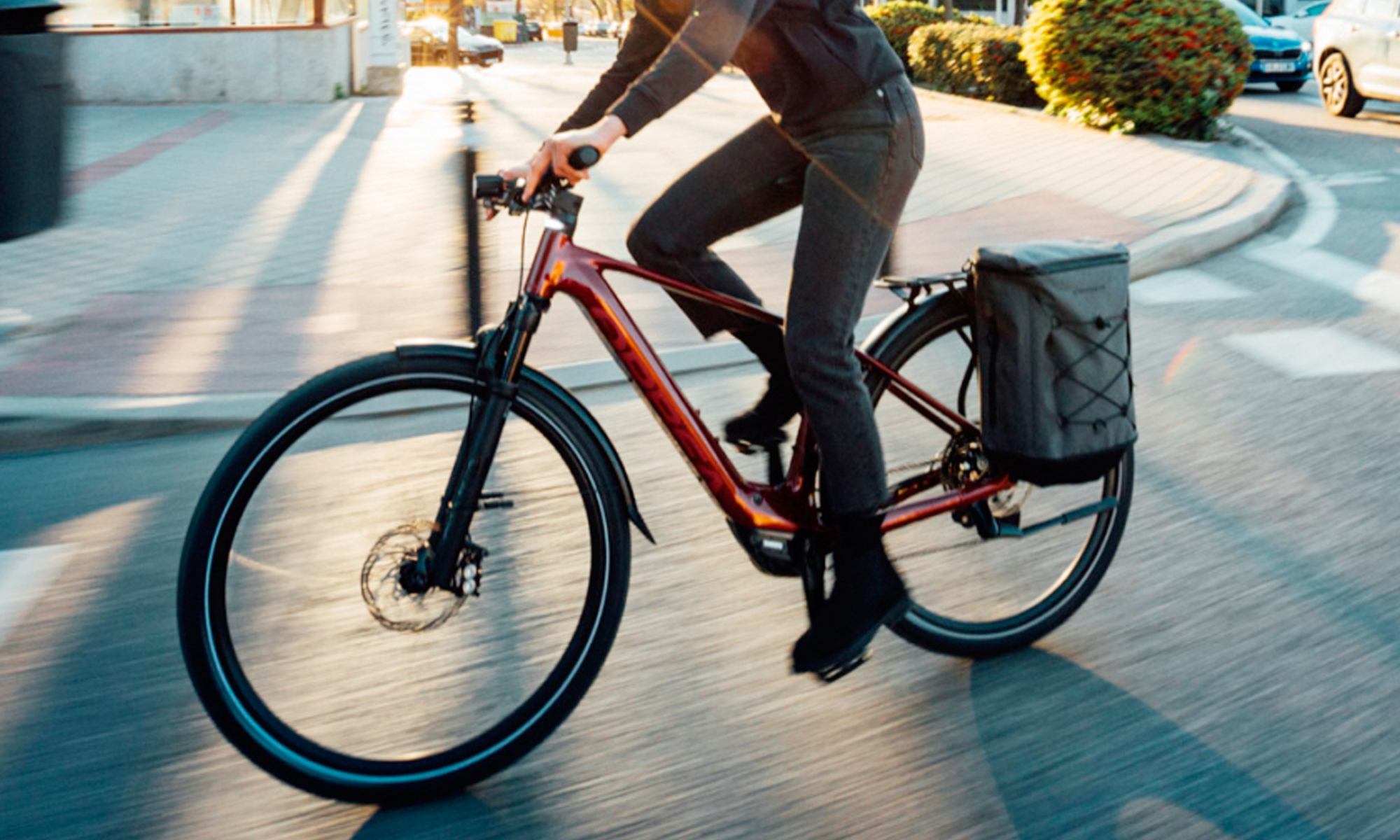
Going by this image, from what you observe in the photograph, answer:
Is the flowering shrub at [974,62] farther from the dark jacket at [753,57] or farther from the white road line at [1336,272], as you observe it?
the dark jacket at [753,57]

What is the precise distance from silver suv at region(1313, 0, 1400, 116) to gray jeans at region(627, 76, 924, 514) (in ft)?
46.3

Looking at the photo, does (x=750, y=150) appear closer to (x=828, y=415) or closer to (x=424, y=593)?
(x=828, y=415)

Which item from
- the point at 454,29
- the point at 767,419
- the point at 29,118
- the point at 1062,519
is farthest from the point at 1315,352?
the point at 454,29

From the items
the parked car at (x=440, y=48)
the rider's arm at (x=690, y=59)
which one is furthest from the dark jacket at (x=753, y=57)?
the parked car at (x=440, y=48)

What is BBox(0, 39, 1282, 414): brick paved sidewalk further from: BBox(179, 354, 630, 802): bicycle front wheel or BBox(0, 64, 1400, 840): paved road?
BBox(179, 354, 630, 802): bicycle front wheel

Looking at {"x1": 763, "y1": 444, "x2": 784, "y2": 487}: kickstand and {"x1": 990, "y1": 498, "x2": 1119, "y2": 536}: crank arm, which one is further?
{"x1": 990, "y1": 498, "x2": 1119, "y2": 536}: crank arm

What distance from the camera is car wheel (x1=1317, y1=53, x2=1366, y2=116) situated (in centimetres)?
1566

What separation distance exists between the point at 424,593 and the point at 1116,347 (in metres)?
1.63

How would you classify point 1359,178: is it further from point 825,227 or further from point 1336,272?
point 825,227

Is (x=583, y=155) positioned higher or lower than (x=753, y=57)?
lower

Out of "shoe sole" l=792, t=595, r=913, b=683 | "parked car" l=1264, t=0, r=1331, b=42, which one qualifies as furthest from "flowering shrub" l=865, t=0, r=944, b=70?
"shoe sole" l=792, t=595, r=913, b=683

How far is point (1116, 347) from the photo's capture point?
3.06 meters

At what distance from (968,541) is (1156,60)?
433 inches

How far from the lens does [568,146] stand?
2500 millimetres
